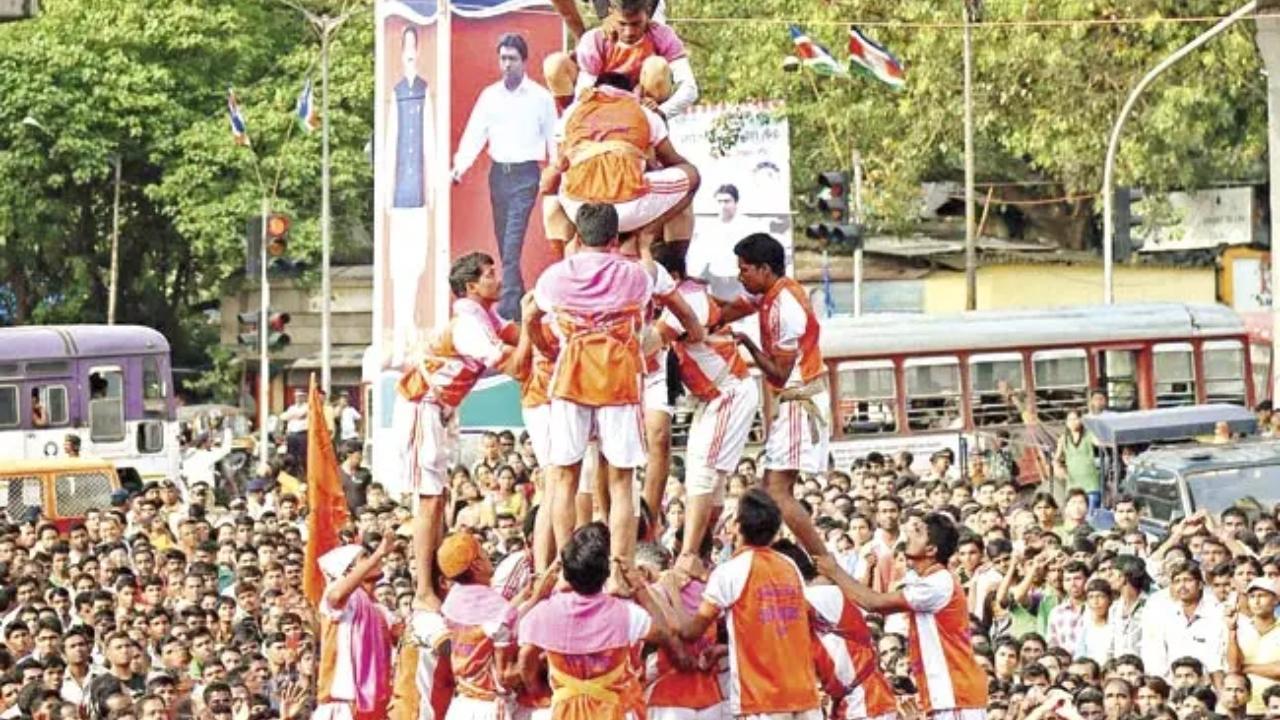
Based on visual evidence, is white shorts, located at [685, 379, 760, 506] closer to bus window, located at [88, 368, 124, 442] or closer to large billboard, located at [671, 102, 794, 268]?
large billboard, located at [671, 102, 794, 268]

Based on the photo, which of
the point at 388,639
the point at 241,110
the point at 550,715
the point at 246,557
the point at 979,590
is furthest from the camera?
the point at 241,110

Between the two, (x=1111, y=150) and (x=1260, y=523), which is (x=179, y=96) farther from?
(x=1260, y=523)

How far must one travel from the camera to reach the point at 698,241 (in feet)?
129

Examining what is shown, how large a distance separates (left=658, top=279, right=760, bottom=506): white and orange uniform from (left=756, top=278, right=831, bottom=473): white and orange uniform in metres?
0.17

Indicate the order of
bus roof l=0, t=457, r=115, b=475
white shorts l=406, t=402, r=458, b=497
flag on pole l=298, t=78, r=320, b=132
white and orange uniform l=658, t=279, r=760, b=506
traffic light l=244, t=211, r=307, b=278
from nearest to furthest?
white and orange uniform l=658, t=279, r=760, b=506
white shorts l=406, t=402, r=458, b=497
bus roof l=0, t=457, r=115, b=475
traffic light l=244, t=211, r=307, b=278
flag on pole l=298, t=78, r=320, b=132

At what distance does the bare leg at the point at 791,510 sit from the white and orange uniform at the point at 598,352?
3.12 ft

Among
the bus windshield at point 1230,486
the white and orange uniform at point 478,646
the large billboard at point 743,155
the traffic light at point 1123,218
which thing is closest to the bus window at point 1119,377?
the large billboard at point 743,155

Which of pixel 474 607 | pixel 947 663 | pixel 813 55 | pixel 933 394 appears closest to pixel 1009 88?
pixel 813 55

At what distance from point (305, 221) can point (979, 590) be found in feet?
122

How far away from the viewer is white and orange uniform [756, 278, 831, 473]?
1703 cm

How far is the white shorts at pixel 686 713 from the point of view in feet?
51.7

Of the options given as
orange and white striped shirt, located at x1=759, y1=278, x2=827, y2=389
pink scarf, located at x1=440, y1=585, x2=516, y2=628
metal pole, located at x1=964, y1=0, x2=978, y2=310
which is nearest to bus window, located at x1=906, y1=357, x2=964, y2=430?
metal pole, located at x1=964, y1=0, x2=978, y2=310

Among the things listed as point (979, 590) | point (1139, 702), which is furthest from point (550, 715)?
point (979, 590)

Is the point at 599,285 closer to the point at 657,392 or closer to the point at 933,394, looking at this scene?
the point at 657,392
